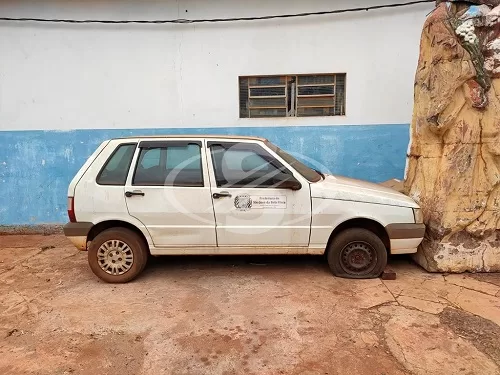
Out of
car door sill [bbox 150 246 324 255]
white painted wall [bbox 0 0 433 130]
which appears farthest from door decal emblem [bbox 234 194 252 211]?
white painted wall [bbox 0 0 433 130]

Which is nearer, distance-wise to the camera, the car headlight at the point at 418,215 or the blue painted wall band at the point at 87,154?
the car headlight at the point at 418,215

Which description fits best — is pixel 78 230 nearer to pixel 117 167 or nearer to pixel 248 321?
pixel 117 167

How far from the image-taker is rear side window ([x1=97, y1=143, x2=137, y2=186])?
3873mm

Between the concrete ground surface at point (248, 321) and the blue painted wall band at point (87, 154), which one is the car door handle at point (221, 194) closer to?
the concrete ground surface at point (248, 321)

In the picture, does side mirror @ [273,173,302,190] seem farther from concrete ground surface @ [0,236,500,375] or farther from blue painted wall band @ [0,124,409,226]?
blue painted wall band @ [0,124,409,226]

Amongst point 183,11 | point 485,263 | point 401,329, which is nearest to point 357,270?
point 401,329

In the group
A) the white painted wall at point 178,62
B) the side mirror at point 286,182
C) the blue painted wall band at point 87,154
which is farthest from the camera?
the blue painted wall band at point 87,154

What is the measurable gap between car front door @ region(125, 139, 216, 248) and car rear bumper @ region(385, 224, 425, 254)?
2.05 metres

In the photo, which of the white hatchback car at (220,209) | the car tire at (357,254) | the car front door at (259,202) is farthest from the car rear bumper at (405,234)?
the car front door at (259,202)

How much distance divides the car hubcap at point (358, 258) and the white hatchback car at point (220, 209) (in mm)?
11

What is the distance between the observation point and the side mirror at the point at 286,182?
12.3 ft

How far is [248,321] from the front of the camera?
3133 mm

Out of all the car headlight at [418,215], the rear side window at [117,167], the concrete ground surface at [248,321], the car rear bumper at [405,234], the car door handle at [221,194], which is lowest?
the concrete ground surface at [248,321]

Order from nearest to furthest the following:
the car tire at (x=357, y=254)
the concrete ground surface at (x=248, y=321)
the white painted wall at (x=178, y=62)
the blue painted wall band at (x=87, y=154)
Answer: the concrete ground surface at (x=248, y=321) → the car tire at (x=357, y=254) → the white painted wall at (x=178, y=62) → the blue painted wall band at (x=87, y=154)
